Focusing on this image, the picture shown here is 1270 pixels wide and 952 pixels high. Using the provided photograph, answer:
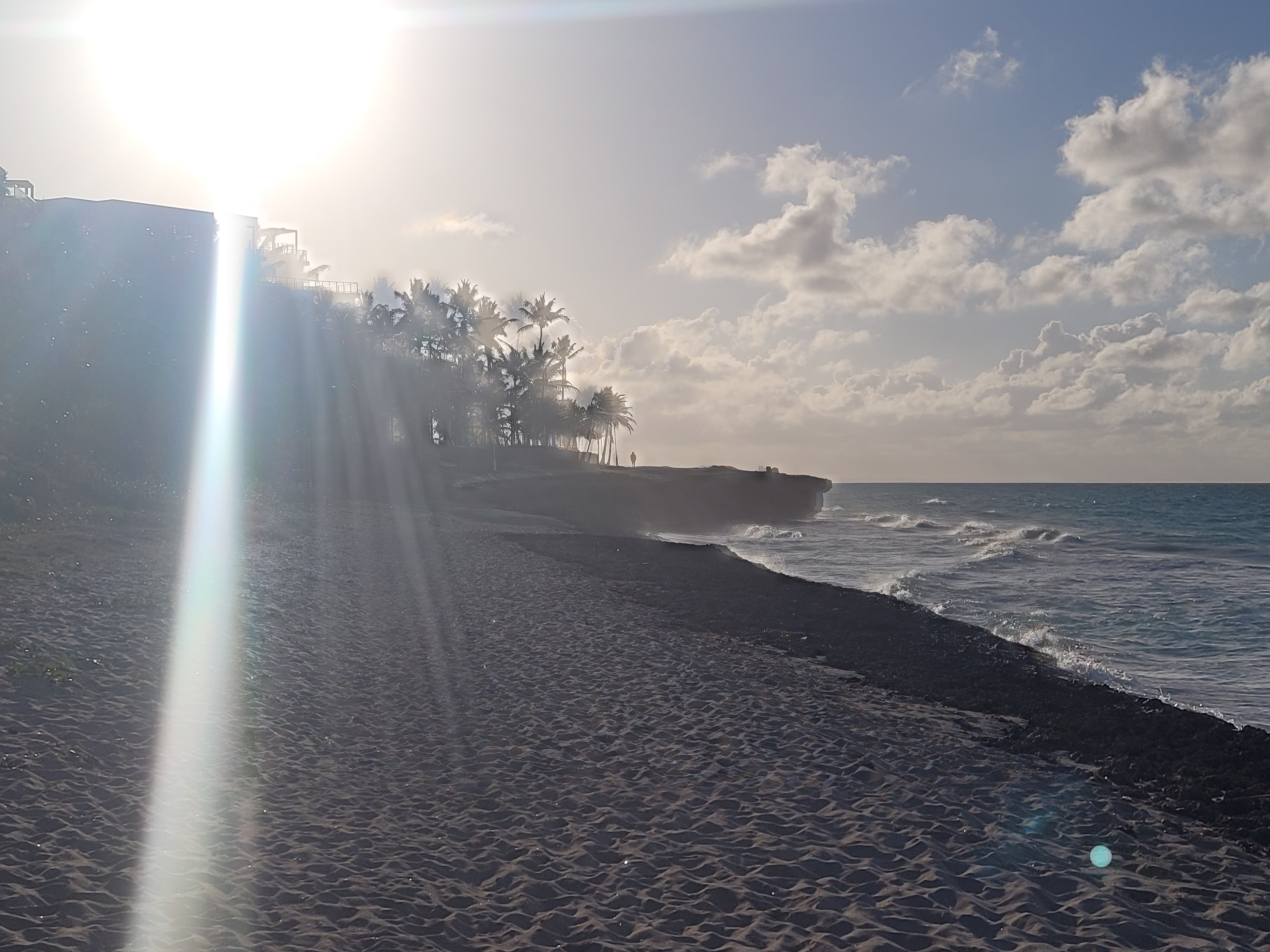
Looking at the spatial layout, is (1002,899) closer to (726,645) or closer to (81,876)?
(81,876)

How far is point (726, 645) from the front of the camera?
1673cm

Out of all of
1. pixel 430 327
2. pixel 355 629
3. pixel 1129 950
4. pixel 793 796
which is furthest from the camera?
pixel 430 327

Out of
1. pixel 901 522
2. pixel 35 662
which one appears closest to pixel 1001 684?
pixel 35 662

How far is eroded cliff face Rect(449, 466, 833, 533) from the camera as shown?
54281 mm

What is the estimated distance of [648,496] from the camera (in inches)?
2697

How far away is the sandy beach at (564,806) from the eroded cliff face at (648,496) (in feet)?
106

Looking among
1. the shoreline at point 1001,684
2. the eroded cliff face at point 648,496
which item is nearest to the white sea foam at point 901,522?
the eroded cliff face at point 648,496

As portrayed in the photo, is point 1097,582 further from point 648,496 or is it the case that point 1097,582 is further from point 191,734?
point 648,496

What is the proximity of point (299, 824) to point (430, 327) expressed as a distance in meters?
61.9

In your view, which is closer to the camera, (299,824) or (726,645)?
(299,824)

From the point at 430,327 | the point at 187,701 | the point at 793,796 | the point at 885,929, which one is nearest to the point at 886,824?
the point at 793,796

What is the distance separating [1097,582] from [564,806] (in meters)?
28.7

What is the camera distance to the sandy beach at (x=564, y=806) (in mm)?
6234

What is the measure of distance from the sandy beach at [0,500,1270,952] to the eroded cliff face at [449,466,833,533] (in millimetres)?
32171
